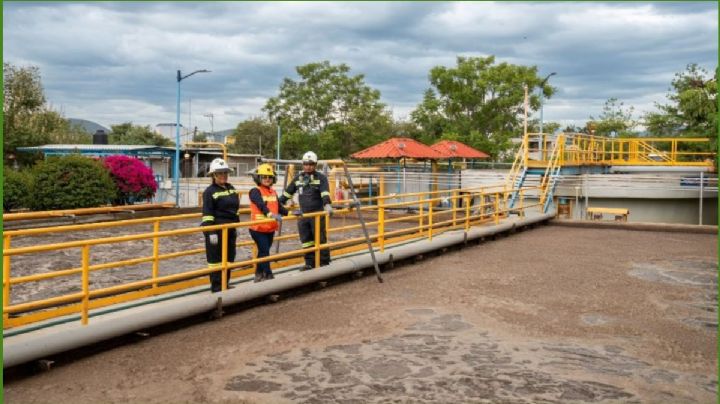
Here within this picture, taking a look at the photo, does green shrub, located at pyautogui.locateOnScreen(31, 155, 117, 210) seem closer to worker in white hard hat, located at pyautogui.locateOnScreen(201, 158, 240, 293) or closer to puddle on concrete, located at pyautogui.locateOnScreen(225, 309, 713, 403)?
worker in white hard hat, located at pyautogui.locateOnScreen(201, 158, 240, 293)

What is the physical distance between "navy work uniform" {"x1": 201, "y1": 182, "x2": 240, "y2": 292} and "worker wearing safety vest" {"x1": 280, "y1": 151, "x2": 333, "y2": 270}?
4.85ft

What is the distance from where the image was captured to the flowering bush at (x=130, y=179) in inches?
935

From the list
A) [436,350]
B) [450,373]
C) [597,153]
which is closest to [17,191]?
[436,350]

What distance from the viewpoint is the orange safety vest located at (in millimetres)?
8836

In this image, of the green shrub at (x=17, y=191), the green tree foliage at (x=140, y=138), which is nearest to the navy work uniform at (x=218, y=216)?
the green shrub at (x=17, y=191)

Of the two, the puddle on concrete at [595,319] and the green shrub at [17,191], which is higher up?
the green shrub at [17,191]

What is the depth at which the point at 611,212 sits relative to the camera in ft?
75.5

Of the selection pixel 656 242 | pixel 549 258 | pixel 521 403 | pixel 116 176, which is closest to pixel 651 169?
pixel 656 242

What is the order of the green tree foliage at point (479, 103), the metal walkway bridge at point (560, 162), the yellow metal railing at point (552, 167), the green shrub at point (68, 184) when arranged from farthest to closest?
1. the green tree foliage at point (479, 103)
2. the metal walkway bridge at point (560, 162)
3. the yellow metal railing at point (552, 167)
4. the green shrub at point (68, 184)

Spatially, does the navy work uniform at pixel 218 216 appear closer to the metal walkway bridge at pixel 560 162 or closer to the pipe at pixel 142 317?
the pipe at pixel 142 317

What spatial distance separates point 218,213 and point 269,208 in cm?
95

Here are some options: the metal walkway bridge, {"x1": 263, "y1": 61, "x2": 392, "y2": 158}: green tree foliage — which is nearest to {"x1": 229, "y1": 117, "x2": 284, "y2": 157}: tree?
{"x1": 263, "y1": 61, "x2": 392, "y2": 158}: green tree foliage

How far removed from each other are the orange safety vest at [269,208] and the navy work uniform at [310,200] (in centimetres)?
→ 60

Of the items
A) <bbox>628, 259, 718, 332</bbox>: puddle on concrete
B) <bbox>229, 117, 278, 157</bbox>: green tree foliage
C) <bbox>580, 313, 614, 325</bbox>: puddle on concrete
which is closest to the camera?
<bbox>580, 313, 614, 325</bbox>: puddle on concrete
